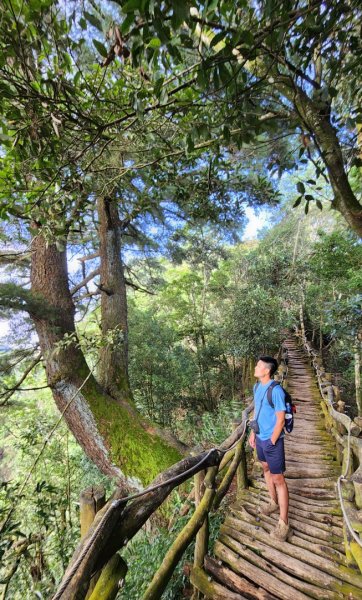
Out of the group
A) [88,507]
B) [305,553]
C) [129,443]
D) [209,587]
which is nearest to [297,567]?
[305,553]

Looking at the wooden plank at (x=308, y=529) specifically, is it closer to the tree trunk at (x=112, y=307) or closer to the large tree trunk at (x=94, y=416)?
the large tree trunk at (x=94, y=416)

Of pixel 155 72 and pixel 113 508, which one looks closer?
pixel 113 508

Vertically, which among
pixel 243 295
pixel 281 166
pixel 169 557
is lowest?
pixel 169 557

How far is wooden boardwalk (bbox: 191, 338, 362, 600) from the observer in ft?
7.54

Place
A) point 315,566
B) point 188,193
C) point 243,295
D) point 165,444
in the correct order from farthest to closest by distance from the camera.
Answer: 1. point 243,295
2. point 165,444
3. point 188,193
4. point 315,566

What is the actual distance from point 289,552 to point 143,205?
4.21 metres

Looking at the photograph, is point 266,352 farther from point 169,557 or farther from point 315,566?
point 169,557

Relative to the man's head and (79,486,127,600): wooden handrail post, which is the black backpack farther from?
(79,486,127,600): wooden handrail post

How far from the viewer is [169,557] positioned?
6.83 feet

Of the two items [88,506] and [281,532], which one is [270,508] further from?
[88,506]

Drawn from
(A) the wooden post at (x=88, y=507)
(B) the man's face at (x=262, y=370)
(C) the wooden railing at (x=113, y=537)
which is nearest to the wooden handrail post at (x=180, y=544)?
(C) the wooden railing at (x=113, y=537)

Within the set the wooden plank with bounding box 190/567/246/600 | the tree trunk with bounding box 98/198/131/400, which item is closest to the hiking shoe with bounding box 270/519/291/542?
the wooden plank with bounding box 190/567/246/600

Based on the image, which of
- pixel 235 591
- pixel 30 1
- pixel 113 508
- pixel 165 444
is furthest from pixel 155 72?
pixel 165 444

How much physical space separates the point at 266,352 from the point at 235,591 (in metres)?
9.66
